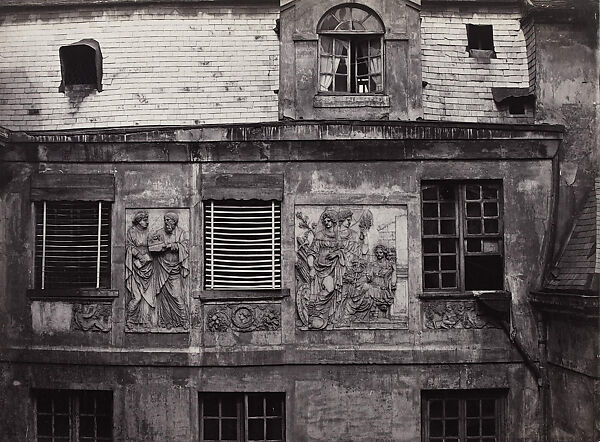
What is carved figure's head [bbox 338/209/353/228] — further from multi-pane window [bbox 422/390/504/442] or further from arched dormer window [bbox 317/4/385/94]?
multi-pane window [bbox 422/390/504/442]

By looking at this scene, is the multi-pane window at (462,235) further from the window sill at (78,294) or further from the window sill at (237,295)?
the window sill at (78,294)

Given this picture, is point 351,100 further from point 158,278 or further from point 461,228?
point 158,278

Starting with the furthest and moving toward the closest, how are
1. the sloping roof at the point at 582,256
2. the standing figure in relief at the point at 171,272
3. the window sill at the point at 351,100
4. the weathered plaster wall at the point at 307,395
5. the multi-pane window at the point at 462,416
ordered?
1. the window sill at the point at 351,100
2. the multi-pane window at the point at 462,416
3. the standing figure in relief at the point at 171,272
4. the weathered plaster wall at the point at 307,395
5. the sloping roof at the point at 582,256

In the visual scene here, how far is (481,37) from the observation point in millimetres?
14703

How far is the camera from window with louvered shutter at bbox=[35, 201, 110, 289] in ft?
45.0

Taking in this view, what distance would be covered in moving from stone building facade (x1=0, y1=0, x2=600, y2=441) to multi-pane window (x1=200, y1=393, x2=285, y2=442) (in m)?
0.04

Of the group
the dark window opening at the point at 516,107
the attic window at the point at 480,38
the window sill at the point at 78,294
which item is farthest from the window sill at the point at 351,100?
the window sill at the point at 78,294

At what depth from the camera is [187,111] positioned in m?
13.9

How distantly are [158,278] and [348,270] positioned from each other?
11.9 ft

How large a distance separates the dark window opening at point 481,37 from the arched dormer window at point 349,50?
2064 mm

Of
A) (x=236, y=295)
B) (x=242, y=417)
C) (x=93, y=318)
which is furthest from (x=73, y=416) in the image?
(x=236, y=295)

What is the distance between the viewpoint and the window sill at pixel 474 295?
1334 centimetres

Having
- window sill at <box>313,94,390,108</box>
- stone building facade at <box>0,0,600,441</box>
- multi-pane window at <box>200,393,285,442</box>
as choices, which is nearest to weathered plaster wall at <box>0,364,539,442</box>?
stone building facade at <box>0,0,600,441</box>

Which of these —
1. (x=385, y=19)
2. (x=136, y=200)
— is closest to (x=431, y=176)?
(x=385, y=19)
